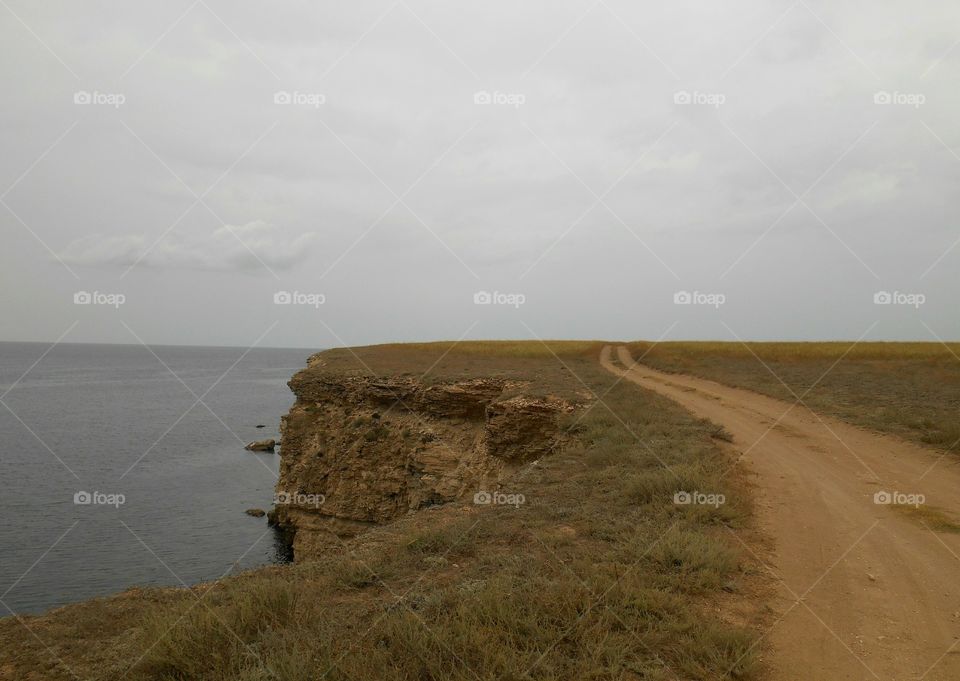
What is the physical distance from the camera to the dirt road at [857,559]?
4.44m

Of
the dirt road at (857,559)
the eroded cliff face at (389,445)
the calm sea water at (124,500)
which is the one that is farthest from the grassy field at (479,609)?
the calm sea water at (124,500)

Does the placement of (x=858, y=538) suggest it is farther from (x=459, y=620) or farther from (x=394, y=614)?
(x=394, y=614)

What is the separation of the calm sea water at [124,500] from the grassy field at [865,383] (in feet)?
70.1

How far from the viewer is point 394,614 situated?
479 cm

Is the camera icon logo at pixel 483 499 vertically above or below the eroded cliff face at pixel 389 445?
below

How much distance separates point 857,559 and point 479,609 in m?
5.20

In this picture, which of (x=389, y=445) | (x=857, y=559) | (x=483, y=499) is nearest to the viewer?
(x=857, y=559)

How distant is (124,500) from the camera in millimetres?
29688

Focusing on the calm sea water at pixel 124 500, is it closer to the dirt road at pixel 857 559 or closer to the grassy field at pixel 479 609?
the grassy field at pixel 479 609

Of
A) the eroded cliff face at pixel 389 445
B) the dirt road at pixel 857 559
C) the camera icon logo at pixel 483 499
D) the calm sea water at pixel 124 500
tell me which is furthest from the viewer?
the calm sea water at pixel 124 500

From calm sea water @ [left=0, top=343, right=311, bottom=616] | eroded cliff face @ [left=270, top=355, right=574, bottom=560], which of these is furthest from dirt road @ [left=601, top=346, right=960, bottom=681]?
calm sea water @ [left=0, top=343, right=311, bottom=616]

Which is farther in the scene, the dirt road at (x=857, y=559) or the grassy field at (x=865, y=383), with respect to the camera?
the grassy field at (x=865, y=383)

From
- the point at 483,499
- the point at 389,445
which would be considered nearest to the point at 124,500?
the point at 389,445

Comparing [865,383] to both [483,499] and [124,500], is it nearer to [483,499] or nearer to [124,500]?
[483,499]
